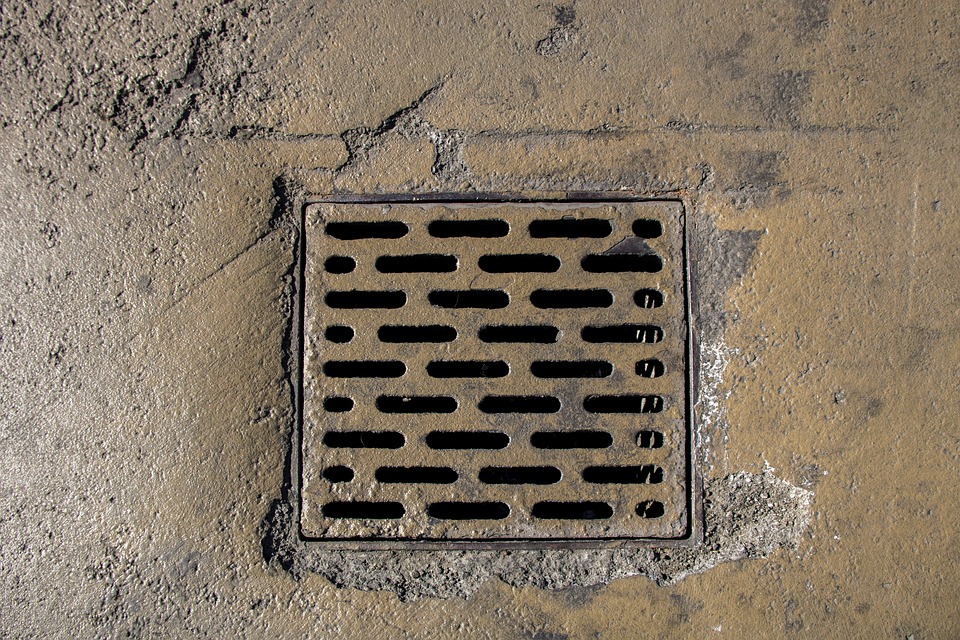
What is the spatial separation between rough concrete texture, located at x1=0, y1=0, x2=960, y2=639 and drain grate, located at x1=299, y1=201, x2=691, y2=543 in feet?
0.30

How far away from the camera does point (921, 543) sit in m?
1.66

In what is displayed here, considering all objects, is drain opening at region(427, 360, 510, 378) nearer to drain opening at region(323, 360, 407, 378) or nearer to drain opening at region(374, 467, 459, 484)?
drain opening at region(323, 360, 407, 378)

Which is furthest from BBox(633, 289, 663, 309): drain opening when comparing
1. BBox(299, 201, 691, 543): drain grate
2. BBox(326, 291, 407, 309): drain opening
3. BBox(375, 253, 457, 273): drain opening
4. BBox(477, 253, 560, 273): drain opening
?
BBox(326, 291, 407, 309): drain opening

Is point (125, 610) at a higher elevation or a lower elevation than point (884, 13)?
lower

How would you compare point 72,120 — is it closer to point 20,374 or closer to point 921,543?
point 20,374

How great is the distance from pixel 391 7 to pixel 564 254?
34.7 inches

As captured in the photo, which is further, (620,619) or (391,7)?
(391,7)

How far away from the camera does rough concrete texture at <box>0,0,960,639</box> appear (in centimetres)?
165

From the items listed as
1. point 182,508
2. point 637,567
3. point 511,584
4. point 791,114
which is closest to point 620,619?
point 637,567

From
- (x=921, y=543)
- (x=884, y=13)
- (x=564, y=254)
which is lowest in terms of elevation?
(x=921, y=543)

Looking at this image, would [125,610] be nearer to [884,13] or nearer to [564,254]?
[564,254]

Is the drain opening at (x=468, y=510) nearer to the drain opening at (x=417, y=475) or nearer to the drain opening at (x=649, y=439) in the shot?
the drain opening at (x=417, y=475)

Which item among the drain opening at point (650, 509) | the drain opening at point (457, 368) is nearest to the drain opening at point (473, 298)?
the drain opening at point (457, 368)

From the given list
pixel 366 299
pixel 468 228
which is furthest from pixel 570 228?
pixel 366 299
